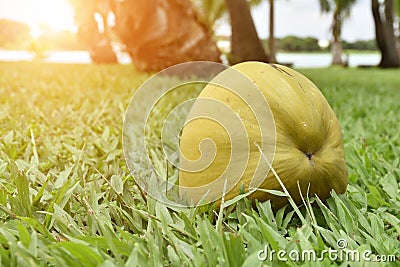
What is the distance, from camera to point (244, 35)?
6.96m

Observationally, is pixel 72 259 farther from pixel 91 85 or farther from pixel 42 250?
pixel 91 85

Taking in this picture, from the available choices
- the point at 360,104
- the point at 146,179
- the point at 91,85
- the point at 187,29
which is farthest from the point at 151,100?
the point at 187,29

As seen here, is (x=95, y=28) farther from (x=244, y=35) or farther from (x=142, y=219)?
(x=142, y=219)

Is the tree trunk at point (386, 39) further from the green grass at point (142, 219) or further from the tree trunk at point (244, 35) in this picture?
the green grass at point (142, 219)

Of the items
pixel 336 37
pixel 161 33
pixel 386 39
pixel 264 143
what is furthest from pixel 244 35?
pixel 336 37

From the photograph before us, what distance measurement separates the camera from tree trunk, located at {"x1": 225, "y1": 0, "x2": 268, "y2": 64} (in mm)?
6848

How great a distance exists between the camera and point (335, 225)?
1.18 m

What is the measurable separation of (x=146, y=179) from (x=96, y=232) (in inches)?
15.6

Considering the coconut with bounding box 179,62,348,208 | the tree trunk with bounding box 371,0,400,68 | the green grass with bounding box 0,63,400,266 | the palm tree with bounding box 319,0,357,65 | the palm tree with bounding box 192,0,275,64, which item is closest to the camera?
the green grass with bounding box 0,63,400,266

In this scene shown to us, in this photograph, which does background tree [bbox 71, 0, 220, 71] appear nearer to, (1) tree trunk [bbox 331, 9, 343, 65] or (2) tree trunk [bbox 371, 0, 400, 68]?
(2) tree trunk [bbox 371, 0, 400, 68]

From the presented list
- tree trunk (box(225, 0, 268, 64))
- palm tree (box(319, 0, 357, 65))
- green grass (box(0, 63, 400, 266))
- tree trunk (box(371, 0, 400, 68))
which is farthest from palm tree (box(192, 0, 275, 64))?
palm tree (box(319, 0, 357, 65))

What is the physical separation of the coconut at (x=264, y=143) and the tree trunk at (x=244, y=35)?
5.65 m

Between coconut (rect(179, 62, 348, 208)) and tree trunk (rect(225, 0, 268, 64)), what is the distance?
5.65 meters

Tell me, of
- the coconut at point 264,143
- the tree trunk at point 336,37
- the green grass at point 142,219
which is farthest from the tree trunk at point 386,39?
the coconut at point 264,143
